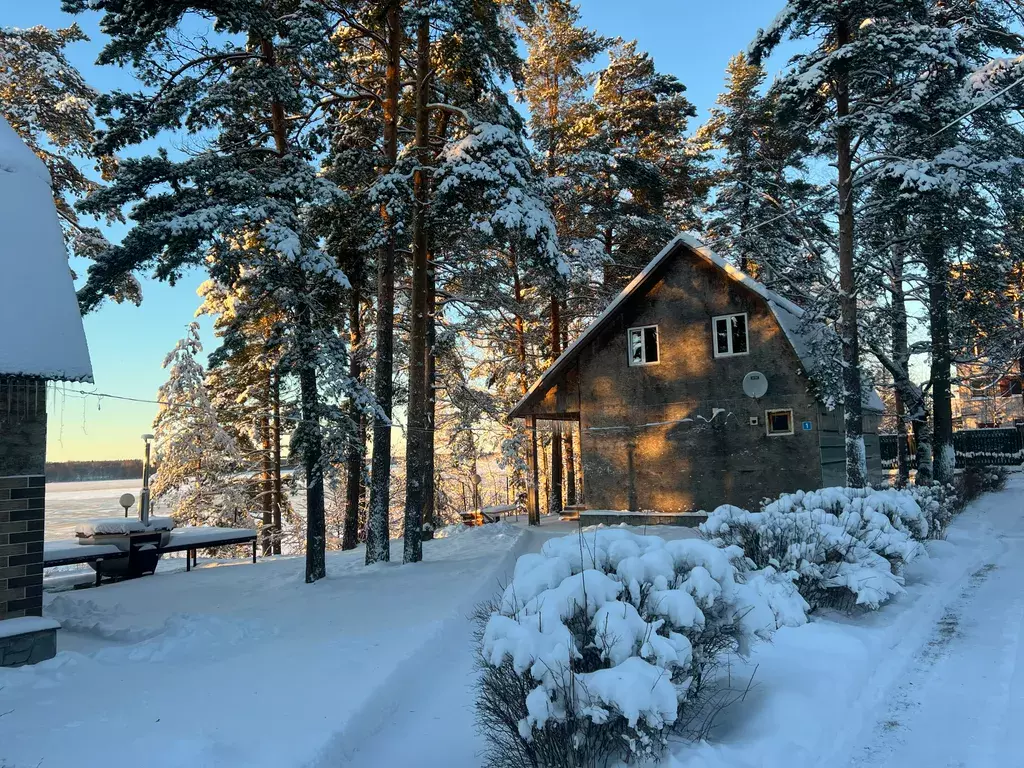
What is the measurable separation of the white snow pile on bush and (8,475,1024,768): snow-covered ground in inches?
15.4

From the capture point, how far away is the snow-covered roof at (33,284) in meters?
7.44

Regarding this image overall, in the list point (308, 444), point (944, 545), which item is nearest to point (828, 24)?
point (944, 545)

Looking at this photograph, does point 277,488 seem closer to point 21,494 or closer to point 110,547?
point 110,547

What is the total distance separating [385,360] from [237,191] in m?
4.19

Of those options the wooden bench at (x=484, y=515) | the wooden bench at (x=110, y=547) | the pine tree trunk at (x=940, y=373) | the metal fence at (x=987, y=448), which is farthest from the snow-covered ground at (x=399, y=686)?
the metal fence at (x=987, y=448)

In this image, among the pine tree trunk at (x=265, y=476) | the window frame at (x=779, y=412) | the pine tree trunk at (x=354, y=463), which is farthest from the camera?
the pine tree trunk at (x=265, y=476)

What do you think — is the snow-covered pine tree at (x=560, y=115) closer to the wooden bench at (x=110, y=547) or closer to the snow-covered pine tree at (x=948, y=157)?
the snow-covered pine tree at (x=948, y=157)

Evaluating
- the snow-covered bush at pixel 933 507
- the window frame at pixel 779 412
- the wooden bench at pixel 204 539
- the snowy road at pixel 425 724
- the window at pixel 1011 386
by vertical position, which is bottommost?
the snowy road at pixel 425 724

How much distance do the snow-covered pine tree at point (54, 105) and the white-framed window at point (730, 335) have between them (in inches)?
583

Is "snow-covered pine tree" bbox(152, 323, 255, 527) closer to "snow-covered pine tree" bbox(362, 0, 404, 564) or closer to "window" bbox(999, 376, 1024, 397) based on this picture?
"snow-covered pine tree" bbox(362, 0, 404, 564)

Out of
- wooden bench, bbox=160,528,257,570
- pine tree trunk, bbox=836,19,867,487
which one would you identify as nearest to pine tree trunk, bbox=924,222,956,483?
pine tree trunk, bbox=836,19,867,487

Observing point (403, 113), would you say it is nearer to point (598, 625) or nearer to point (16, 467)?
point (16, 467)

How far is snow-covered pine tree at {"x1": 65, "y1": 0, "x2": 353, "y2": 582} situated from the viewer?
10.2 metres

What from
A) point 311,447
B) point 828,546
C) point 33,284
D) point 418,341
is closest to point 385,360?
point 418,341
